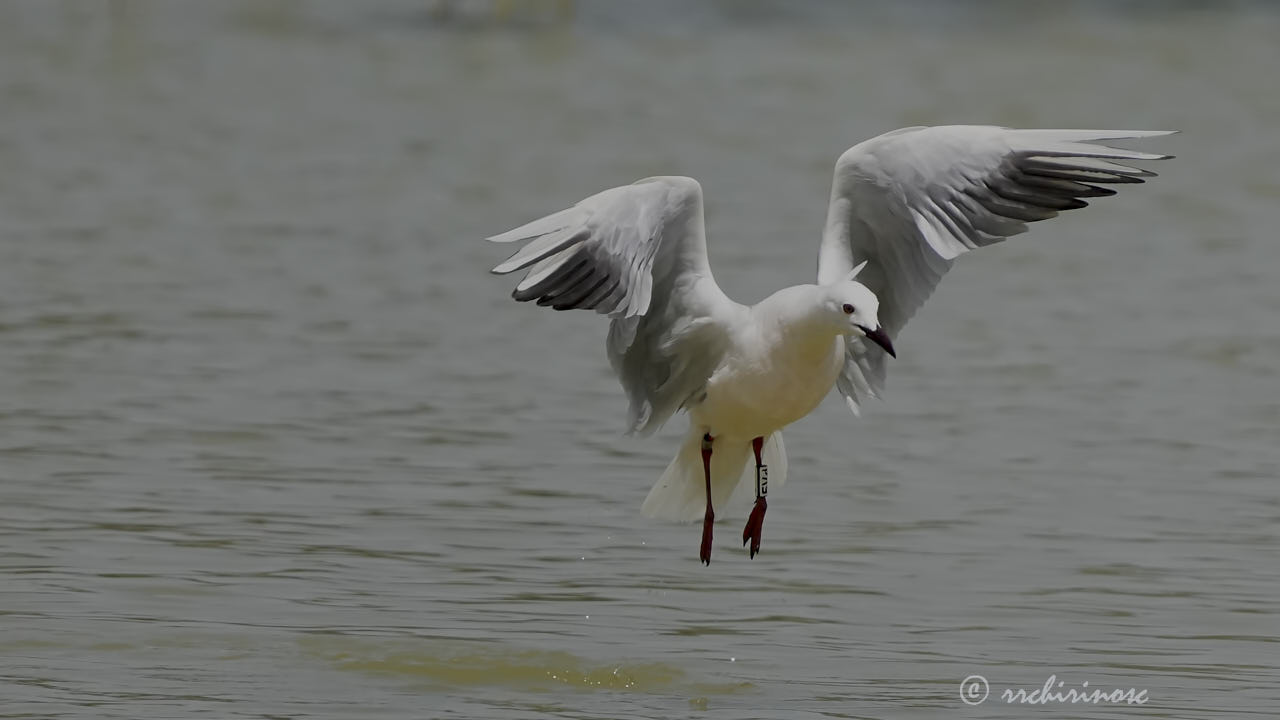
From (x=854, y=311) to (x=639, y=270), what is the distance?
2.29 feet

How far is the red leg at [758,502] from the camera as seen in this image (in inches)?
317

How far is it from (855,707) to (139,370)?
5500 millimetres

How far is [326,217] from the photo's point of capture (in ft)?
53.5

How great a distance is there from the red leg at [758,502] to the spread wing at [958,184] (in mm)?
687

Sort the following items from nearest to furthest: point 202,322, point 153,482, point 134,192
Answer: point 153,482 → point 202,322 → point 134,192

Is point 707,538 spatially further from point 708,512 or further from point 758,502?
point 758,502

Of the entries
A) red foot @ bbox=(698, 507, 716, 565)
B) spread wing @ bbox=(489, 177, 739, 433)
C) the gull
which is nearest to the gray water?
red foot @ bbox=(698, 507, 716, 565)

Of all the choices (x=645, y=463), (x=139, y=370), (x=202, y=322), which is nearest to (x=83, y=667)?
(x=645, y=463)

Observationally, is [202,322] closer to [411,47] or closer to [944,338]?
[944,338]

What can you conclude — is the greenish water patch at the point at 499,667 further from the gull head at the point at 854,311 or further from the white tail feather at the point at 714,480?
the gull head at the point at 854,311

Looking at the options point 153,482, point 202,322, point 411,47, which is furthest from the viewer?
point 411,47

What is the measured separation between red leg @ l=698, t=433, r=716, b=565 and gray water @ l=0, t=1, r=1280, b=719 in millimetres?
304

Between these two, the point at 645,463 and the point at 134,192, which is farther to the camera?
the point at 134,192

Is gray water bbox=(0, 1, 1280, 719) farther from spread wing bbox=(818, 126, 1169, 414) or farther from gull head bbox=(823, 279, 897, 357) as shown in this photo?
spread wing bbox=(818, 126, 1169, 414)
